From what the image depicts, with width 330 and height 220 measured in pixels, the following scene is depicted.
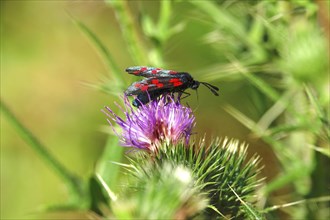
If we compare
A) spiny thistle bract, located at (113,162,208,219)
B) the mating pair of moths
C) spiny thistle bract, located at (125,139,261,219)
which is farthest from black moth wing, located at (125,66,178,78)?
spiny thistle bract, located at (113,162,208,219)

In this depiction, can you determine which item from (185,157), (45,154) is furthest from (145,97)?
(45,154)

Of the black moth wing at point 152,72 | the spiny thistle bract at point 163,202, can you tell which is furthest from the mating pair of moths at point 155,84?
the spiny thistle bract at point 163,202

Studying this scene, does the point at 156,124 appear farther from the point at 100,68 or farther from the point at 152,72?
the point at 100,68

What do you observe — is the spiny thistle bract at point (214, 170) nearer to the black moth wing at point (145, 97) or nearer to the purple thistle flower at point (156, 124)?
the purple thistle flower at point (156, 124)

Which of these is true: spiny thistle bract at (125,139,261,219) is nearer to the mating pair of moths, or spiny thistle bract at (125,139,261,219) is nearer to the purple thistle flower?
the purple thistle flower

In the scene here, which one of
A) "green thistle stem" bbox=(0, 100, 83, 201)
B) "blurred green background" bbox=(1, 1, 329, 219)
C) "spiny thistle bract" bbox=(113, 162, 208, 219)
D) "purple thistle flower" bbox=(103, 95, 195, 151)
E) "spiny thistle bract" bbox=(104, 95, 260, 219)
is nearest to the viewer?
"spiny thistle bract" bbox=(113, 162, 208, 219)
